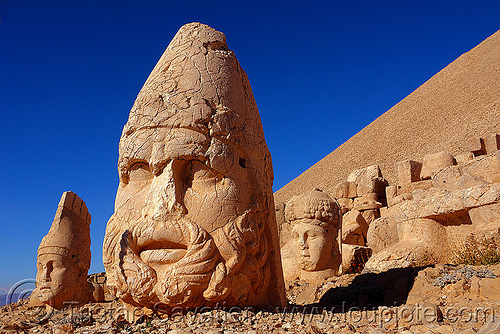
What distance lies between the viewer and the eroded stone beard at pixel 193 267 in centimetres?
341

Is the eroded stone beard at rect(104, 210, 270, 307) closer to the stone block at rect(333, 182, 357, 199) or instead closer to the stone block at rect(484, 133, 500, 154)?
the stone block at rect(333, 182, 357, 199)

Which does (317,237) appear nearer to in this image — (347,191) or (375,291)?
(375,291)

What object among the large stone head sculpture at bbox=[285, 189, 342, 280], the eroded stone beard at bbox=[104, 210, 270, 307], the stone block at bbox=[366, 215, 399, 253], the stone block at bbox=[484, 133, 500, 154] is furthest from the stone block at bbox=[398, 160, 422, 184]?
the eroded stone beard at bbox=[104, 210, 270, 307]

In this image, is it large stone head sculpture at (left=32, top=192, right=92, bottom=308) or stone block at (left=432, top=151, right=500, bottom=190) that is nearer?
stone block at (left=432, top=151, right=500, bottom=190)

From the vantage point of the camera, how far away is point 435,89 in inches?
2174

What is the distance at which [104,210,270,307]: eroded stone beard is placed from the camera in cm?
341

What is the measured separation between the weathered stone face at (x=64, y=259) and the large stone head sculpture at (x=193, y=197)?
554 centimetres

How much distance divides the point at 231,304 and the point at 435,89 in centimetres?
5860

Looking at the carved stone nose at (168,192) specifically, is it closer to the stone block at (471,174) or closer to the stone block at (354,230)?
the stone block at (471,174)

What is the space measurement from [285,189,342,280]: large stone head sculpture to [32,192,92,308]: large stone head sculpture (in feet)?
16.1

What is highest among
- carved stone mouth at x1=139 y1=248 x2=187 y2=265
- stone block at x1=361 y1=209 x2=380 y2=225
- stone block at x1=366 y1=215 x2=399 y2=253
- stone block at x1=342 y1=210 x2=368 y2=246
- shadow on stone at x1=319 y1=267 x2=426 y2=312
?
stone block at x1=361 y1=209 x2=380 y2=225

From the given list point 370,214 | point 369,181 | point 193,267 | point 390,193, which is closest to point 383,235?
point 370,214

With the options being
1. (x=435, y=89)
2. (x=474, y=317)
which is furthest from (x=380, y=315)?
(x=435, y=89)

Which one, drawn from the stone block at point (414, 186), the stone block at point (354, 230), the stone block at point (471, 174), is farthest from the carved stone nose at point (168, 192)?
the stone block at point (414, 186)
